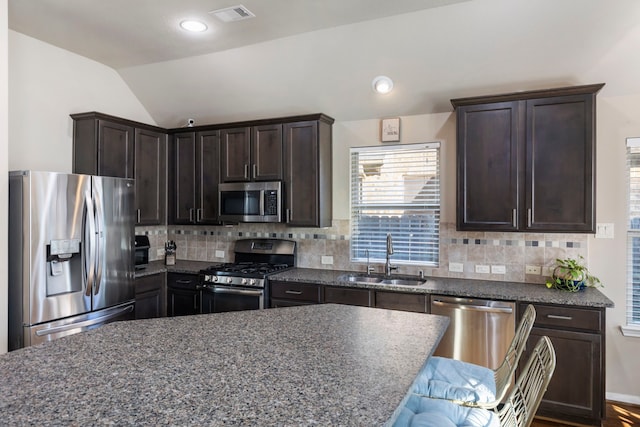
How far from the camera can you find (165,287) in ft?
13.7

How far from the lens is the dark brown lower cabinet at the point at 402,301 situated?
317cm

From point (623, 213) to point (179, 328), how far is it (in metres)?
3.25

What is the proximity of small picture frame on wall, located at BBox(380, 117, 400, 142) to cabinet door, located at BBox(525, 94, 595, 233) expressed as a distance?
112cm

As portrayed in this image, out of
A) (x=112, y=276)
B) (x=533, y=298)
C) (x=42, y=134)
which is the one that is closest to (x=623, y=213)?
(x=533, y=298)

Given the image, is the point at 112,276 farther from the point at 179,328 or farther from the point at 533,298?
the point at 533,298

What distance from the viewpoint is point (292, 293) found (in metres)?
3.58

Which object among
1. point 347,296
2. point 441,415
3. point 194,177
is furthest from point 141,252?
point 441,415

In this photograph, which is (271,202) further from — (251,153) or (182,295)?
(182,295)

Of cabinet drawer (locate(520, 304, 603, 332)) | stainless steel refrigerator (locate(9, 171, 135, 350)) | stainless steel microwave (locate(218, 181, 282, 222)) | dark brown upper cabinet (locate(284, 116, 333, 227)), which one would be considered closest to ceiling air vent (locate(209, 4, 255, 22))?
dark brown upper cabinet (locate(284, 116, 333, 227))

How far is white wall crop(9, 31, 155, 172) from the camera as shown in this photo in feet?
11.2

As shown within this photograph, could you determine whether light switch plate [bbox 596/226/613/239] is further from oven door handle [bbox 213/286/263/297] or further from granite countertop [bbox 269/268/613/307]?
oven door handle [bbox 213/286/263/297]

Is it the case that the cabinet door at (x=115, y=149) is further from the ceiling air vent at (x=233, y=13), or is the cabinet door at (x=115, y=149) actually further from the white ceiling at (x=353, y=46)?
the ceiling air vent at (x=233, y=13)

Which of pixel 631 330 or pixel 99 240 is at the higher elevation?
pixel 99 240

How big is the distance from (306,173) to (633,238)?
2666 millimetres
